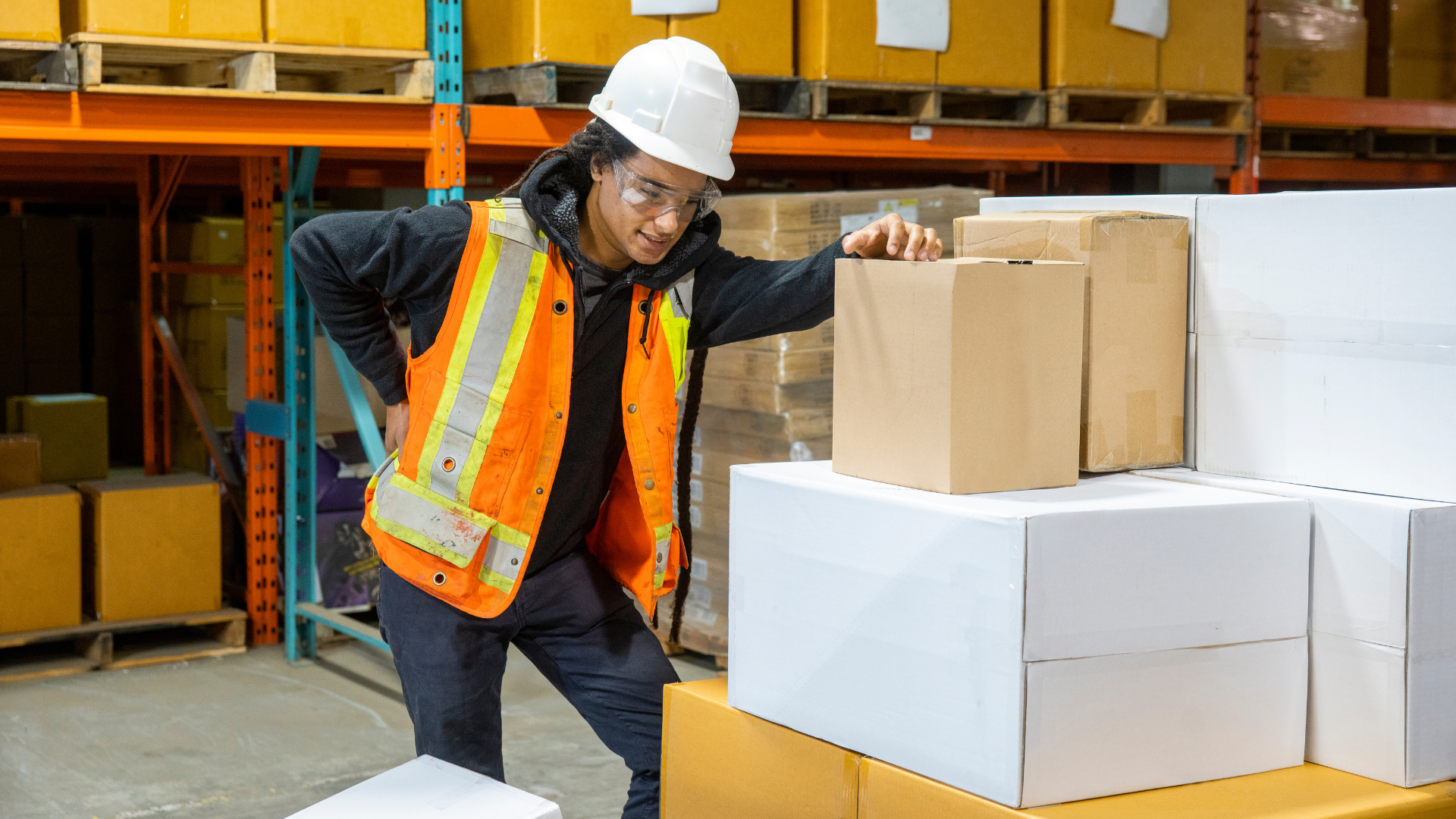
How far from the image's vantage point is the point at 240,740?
15.9ft

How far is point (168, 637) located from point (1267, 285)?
5.42 metres

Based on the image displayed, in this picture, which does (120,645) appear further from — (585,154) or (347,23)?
(585,154)

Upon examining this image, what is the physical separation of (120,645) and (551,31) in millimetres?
3523

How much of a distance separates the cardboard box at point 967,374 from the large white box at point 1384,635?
36 centimetres

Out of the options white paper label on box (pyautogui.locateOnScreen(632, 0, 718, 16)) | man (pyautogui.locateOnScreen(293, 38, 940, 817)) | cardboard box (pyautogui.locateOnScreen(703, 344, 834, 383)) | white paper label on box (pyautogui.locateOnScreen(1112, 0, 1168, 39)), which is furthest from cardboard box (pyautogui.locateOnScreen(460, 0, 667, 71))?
white paper label on box (pyautogui.locateOnScreen(1112, 0, 1168, 39))

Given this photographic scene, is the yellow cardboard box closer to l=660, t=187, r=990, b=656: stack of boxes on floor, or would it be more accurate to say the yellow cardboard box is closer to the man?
l=660, t=187, r=990, b=656: stack of boxes on floor

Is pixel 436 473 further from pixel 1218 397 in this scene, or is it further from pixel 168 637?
pixel 168 637

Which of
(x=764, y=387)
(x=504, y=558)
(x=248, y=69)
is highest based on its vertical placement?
(x=248, y=69)

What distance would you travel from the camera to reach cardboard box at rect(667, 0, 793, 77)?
4.87 metres

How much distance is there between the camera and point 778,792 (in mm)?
2139

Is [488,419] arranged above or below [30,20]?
below

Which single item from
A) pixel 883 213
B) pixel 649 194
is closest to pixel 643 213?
pixel 649 194

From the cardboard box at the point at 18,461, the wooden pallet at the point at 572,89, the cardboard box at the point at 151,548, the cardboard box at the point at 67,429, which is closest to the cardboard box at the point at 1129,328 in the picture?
the wooden pallet at the point at 572,89

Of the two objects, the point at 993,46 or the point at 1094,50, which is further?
the point at 1094,50
